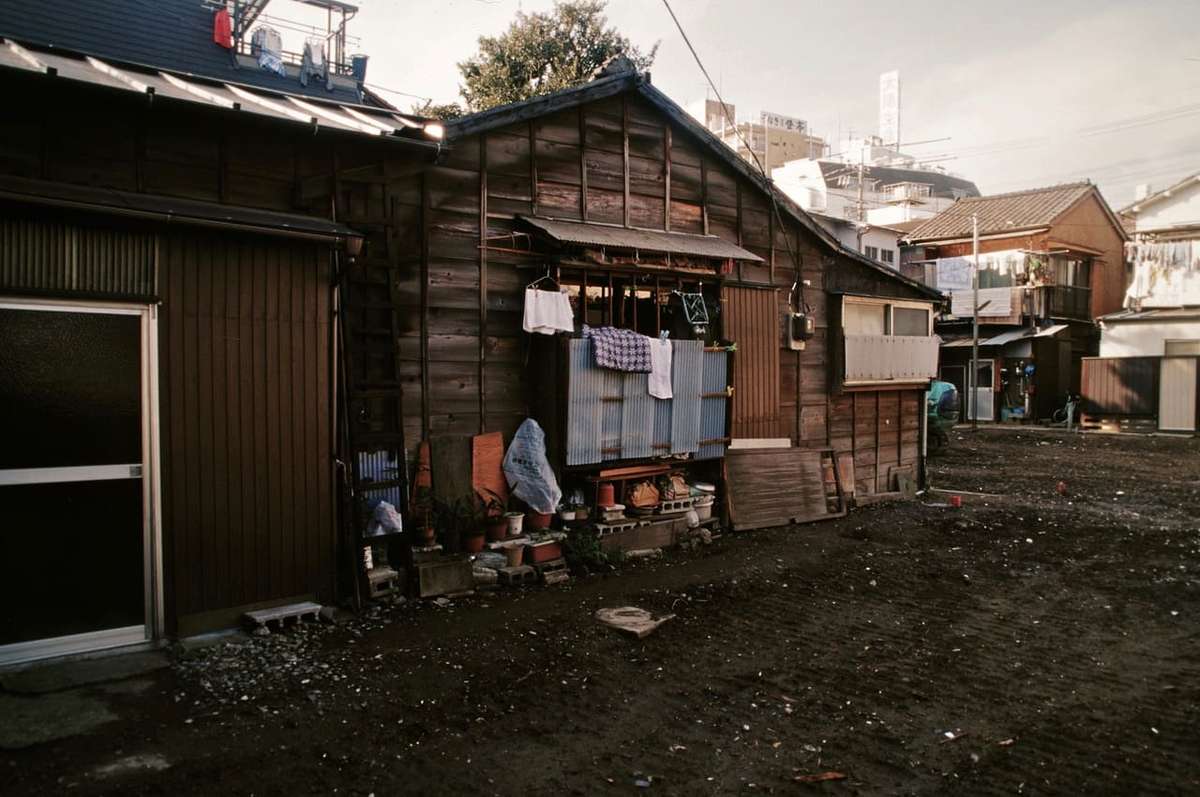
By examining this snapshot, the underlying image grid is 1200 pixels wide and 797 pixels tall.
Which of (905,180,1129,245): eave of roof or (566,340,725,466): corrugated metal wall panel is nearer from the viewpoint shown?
(566,340,725,466): corrugated metal wall panel

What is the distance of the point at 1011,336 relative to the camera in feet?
90.8

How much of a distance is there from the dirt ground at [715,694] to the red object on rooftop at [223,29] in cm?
1163

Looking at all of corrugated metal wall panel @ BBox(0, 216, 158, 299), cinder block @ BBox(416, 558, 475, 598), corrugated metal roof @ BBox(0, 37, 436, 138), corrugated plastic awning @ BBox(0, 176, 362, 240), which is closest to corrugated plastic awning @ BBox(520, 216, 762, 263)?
corrugated metal roof @ BBox(0, 37, 436, 138)

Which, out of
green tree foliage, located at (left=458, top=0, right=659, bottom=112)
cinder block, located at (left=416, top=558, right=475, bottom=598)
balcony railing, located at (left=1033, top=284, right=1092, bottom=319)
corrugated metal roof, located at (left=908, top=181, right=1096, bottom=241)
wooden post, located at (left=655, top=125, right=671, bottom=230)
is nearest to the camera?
cinder block, located at (left=416, top=558, right=475, bottom=598)

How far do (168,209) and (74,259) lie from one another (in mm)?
713

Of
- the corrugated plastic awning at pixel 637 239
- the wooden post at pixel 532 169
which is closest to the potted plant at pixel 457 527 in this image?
the corrugated plastic awning at pixel 637 239

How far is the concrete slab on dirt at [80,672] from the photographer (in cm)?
458

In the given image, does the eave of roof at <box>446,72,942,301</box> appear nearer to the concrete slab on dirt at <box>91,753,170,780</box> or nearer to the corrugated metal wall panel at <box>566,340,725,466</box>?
the corrugated metal wall panel at <box>566,340,725,466</box>

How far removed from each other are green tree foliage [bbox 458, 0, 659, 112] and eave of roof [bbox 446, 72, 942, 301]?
13373mm

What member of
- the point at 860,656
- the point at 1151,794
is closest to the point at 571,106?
the point at 860,656

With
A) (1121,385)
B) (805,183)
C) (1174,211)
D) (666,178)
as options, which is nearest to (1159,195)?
(1174,211)

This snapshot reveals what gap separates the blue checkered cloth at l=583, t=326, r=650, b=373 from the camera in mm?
8234

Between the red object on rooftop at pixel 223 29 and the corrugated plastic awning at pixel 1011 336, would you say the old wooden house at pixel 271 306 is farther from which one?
the corrugated plastic awning at pixel 1011 336

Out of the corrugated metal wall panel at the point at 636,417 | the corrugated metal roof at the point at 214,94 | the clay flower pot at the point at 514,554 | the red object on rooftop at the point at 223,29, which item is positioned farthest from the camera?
the red object on rooftop at the point at 223,29
